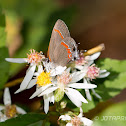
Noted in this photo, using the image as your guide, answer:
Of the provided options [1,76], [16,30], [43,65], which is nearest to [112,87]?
[43,65]

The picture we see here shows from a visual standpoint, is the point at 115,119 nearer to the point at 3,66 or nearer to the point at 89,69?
the point at 89,69

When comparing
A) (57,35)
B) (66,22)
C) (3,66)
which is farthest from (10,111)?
(66,22)

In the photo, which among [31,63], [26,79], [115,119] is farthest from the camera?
[31,63]

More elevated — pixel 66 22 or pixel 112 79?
pixel 66 22

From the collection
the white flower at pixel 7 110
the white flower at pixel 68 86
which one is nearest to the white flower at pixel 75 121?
the white flower at pixel 68 86

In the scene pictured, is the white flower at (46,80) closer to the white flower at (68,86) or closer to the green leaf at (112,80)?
the white flower at (68,86)

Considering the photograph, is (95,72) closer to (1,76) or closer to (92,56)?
(92,56)

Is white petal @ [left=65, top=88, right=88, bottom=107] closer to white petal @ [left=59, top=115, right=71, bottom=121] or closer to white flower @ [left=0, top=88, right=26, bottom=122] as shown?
white petal @ [left=59, top=115, right=71, bottom=121]
